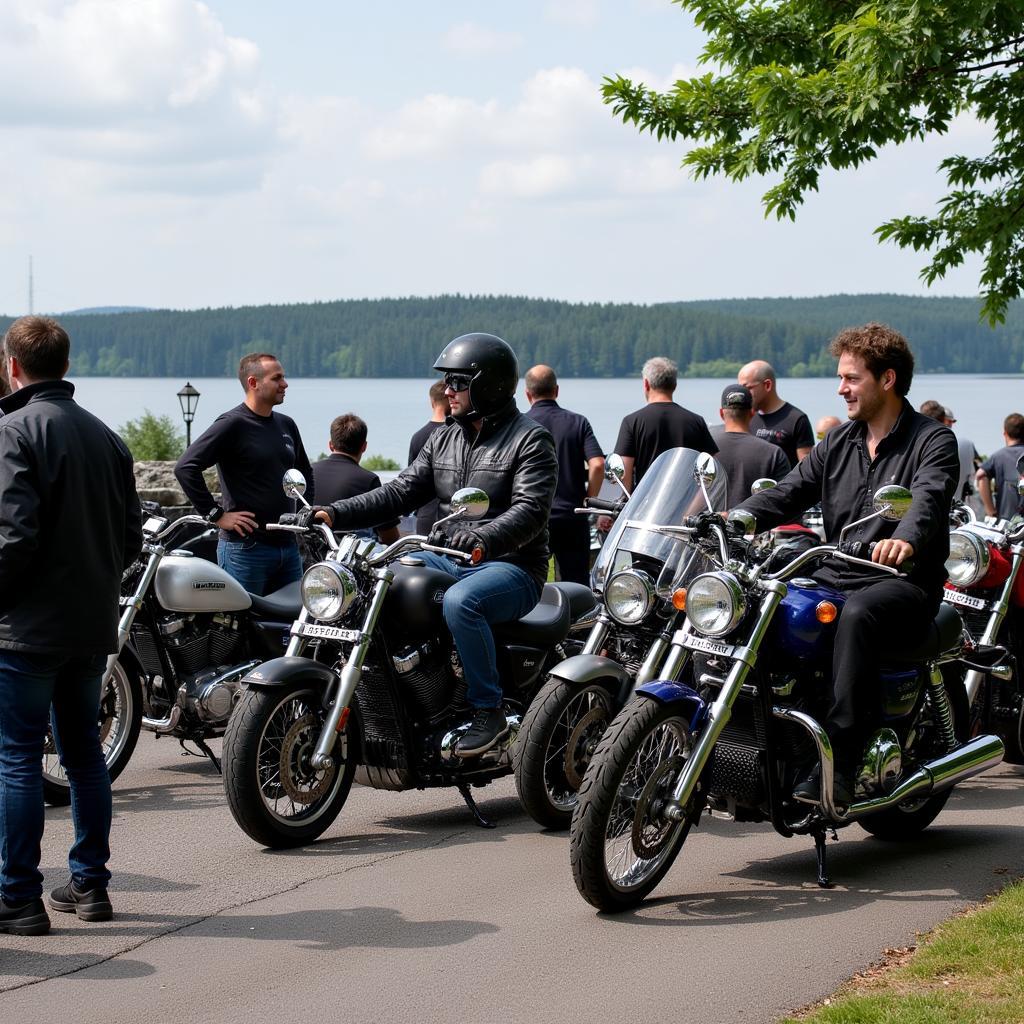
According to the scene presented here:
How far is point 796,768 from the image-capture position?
18.9 ft

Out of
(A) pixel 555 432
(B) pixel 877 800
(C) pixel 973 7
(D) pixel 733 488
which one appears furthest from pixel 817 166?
(B) pixel 877 800

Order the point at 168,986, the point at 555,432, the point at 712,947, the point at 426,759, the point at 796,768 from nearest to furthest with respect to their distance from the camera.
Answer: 1. the point at 168,986
2. the point at 712,947
3. the point at 796,768
4. the point at 426,759
5. the point at 555,432

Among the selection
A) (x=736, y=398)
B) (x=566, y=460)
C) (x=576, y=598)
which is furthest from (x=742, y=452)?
(x=576, y=598)

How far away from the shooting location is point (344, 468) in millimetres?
10352

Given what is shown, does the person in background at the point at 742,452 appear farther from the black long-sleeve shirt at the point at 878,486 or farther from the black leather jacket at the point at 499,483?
the black long-sleeve shirt at the point at 878,486

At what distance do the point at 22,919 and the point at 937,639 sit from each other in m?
3.53

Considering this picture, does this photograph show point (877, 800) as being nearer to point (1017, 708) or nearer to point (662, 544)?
point (662, 544)

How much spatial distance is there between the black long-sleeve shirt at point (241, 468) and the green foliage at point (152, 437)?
25.5m

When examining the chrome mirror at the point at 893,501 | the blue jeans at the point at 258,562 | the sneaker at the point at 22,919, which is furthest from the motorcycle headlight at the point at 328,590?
the blue jeans at the point at 258,562

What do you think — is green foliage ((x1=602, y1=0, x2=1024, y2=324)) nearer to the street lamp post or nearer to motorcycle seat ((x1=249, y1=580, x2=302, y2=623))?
motorcycle seat ((x1=249, y1=580, x2=302, y2=623))

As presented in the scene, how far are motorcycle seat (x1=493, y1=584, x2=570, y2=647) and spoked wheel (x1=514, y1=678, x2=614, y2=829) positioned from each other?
0.44 m

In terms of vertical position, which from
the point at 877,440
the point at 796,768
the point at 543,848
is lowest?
the point at 543,848

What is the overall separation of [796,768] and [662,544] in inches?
46.1

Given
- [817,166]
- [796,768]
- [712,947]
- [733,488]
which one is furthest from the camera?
[817,166]
